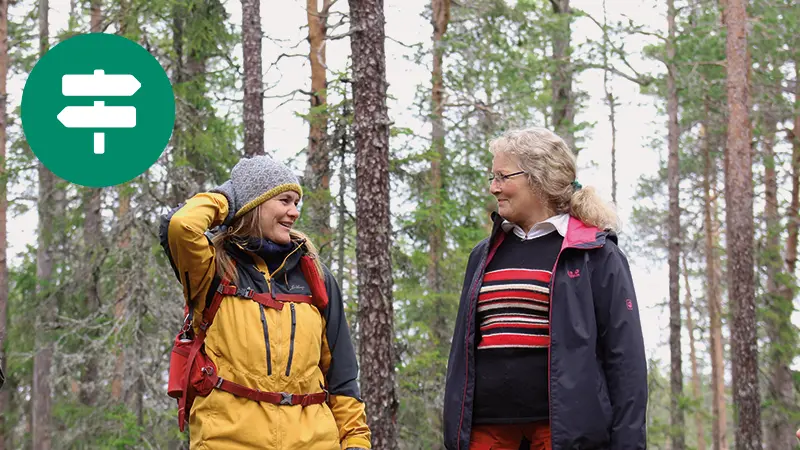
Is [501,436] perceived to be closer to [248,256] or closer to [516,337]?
[516,337]

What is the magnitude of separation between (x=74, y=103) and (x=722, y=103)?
50.6 ft

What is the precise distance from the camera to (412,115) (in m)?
16.8

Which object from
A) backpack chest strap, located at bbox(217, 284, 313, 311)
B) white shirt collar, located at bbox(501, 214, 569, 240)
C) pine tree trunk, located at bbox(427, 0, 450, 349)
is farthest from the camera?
pine tree trunk, located at bbox(427, 0, 450, 349)

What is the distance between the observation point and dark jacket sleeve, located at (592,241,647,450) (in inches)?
139

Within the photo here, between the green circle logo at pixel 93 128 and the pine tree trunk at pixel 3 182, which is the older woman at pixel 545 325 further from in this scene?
the pine tree trunk at pixel 3 182

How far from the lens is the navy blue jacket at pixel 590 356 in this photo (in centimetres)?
355

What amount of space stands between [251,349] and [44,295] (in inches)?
568

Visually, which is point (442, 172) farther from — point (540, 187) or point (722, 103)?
point (540, 187)

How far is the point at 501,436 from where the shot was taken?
12.6 feet

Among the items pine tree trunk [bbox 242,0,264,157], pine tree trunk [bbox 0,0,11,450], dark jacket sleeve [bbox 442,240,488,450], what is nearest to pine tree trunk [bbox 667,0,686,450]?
pine tree trunk [bbox 242,0,264,157]

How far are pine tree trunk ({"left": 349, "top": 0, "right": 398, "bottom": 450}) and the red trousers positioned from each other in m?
4.01

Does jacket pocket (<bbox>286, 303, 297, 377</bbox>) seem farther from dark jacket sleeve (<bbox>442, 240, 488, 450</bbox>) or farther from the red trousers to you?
the red trousers

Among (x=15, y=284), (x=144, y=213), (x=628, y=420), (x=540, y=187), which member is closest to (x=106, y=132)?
(x=144, y=213)

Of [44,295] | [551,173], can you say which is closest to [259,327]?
[551,173]
